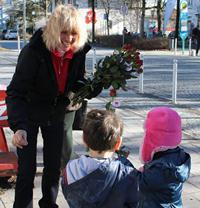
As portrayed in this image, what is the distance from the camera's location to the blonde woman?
3.42m

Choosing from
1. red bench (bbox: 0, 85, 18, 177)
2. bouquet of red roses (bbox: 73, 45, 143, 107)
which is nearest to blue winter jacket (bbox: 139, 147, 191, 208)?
bouquet of red roses (bbox: 73, 45, 143, 107)

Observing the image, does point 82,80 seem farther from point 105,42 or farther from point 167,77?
point 105,42

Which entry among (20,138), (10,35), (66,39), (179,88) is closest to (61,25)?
(66,39)

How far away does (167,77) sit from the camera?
16.4 meters

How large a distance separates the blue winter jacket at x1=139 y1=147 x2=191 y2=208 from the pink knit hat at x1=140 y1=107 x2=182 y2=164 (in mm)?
47

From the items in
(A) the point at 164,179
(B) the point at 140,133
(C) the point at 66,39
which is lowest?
(B) the point at 140,133

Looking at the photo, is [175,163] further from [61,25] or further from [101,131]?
[61,25]

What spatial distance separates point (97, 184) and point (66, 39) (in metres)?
1.31

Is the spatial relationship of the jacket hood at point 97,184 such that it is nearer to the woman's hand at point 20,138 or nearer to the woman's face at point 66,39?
the woman's hand at point 20,138

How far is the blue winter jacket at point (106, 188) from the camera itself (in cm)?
250

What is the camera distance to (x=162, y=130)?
278 cm

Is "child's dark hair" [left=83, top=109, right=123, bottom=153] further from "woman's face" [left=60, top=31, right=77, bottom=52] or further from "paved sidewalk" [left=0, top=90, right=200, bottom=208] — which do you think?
"paved sidewalk" [left=0, top=90, right=200, bottom=208]

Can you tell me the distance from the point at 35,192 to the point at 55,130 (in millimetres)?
1360

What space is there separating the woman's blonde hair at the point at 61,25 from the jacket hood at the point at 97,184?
3.94ft
